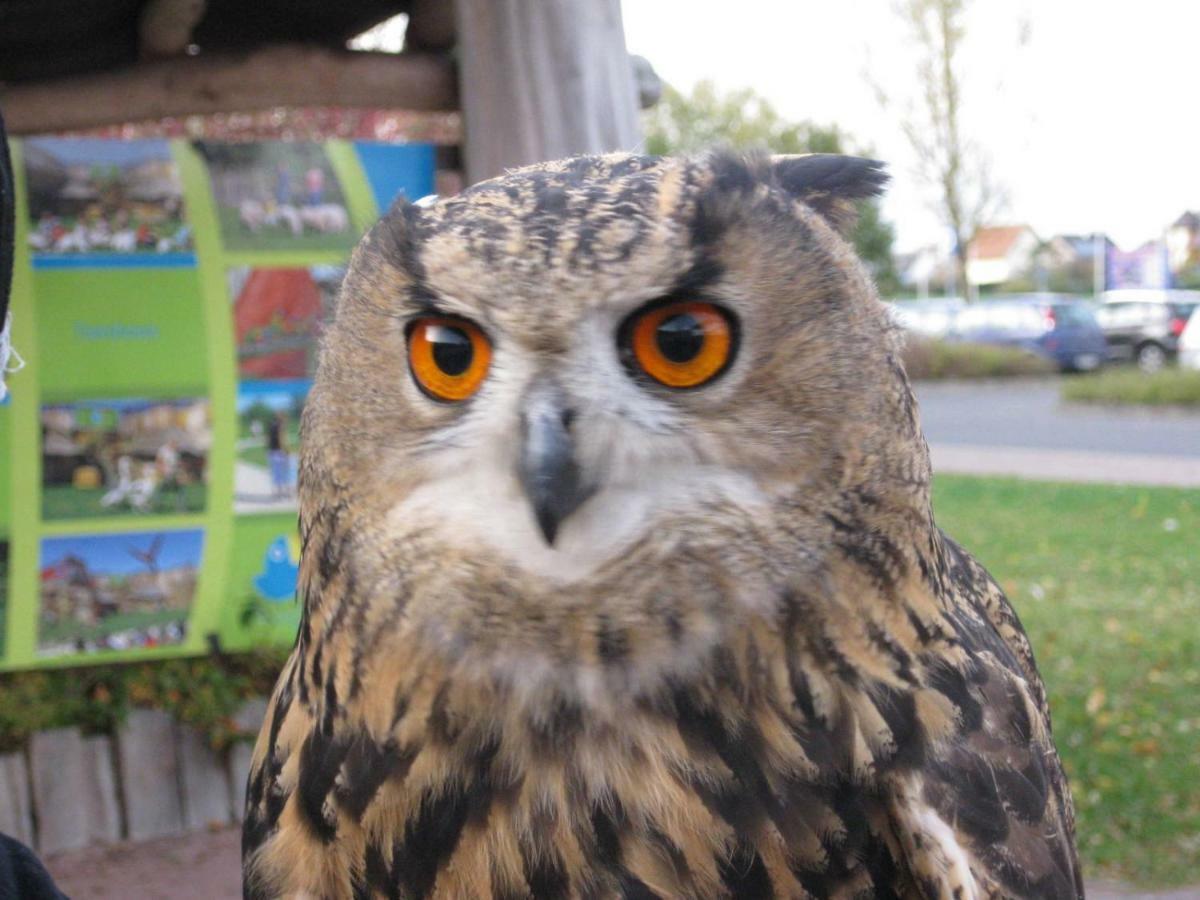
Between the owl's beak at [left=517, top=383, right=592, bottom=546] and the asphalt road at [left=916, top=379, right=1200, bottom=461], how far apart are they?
46.5ft

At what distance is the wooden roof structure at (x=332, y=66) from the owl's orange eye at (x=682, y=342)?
1.86 metres

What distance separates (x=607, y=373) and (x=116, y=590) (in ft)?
9.30

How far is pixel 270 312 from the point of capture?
3.76m

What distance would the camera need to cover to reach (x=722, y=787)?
1.37 meters

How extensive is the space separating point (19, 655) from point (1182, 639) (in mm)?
5981

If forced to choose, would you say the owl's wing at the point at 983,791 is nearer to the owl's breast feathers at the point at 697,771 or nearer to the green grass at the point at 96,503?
the owl's breast feathers at the point at 697,771

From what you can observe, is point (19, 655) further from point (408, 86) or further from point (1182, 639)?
point (1182, 639)

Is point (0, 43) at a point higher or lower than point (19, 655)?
higher

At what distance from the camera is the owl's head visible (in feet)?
4.02

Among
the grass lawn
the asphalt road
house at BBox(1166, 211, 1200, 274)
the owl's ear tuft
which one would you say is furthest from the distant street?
house at BBox(1166, 211, 1200, 274)

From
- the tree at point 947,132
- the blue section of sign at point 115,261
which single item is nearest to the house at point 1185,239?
the tree at point 947,132

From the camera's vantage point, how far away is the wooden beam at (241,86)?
11.5 feet

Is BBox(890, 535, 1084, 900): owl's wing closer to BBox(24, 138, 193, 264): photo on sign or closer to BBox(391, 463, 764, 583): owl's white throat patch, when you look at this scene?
BBox(391, 463, 764, 583): owl's white throat patch

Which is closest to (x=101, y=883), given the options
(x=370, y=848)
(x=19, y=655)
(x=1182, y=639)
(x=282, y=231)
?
(x=19, y=655)
